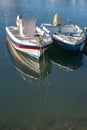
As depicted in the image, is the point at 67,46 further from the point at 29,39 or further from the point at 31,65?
the point at 31,65

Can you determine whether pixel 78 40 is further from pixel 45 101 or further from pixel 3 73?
pixel 45 101

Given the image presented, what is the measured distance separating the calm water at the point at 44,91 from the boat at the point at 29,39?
0.92 meters

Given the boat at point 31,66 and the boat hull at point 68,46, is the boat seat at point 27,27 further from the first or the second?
the boat hull at point 68,46

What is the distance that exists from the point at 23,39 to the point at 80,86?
8.43 meters

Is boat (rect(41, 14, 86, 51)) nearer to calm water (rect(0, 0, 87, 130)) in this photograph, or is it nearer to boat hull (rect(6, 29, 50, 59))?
calm water (rect(0, 0, 87, 130))

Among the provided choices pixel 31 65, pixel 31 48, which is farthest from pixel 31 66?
pixel 31 48

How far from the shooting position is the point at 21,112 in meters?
16.4

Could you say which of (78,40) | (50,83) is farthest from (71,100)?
(78,40)

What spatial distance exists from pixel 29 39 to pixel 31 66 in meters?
3.15

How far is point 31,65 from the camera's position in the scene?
24078mm

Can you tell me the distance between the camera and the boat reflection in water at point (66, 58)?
23991 mm

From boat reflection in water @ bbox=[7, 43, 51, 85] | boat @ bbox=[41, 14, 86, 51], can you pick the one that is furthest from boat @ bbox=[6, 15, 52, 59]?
boat @ bbox=[41, 14, 86, 51]

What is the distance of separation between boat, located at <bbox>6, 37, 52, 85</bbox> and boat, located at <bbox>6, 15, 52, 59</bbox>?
1.87 ft

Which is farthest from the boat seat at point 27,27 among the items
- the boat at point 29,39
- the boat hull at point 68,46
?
the boat hull at point 68,46
